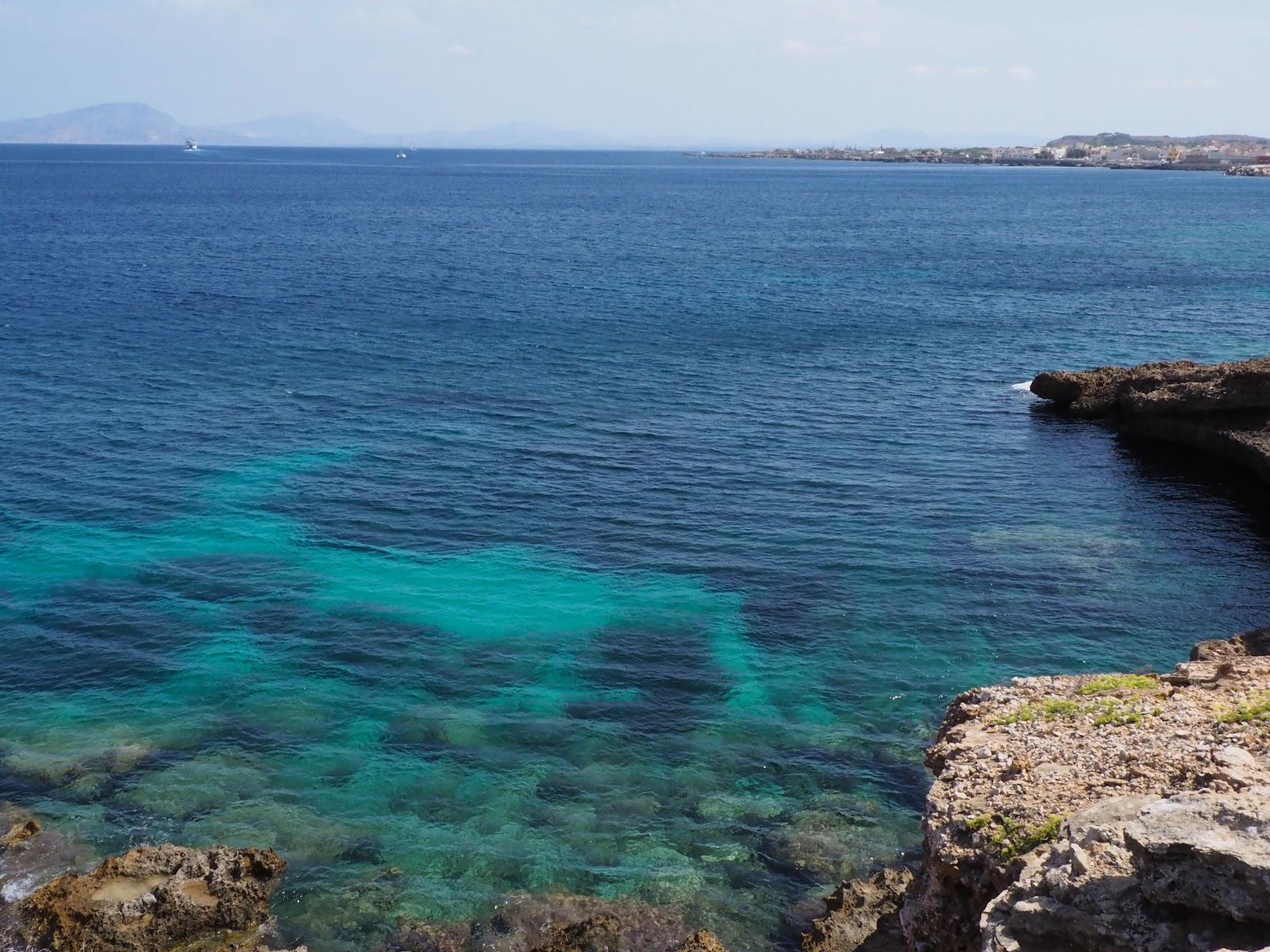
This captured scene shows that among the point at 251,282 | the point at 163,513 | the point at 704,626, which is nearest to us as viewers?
the point at 704,626

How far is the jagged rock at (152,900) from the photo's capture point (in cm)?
2938

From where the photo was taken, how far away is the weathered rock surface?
21.1 m

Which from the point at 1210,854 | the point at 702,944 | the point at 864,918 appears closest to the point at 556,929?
the point at 702,944

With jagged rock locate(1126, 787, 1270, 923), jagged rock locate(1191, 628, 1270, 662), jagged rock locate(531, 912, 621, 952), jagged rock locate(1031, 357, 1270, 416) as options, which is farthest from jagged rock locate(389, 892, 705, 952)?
jagged rock locate(1031, 357, 1270, 416)

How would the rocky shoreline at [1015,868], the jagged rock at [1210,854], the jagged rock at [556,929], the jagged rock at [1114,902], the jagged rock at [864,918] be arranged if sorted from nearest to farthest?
the jagged rock at [1210,854], the jagged rock at [1114,902], the rocky shoreline at [1015,868], the jagged rock at [864,918], the jagged rock at [556,929]

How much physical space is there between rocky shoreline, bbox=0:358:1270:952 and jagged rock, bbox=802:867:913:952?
6cm

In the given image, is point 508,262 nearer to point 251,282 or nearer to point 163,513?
point 251,282

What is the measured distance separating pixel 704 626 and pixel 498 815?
14.9 m

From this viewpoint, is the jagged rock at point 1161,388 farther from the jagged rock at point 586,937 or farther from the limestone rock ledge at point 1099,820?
the jagged rock at point 586,937

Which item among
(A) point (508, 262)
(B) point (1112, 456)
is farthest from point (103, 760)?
(A) point (508, 262)

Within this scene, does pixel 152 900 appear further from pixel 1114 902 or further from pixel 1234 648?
pixel 1234 648

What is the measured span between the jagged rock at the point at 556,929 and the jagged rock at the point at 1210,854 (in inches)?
546

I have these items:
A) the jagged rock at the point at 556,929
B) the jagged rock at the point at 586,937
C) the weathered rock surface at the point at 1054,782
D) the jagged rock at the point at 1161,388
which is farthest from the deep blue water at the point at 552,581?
the weathered rock surface at the point at 1054,782

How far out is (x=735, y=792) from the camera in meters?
36.4
